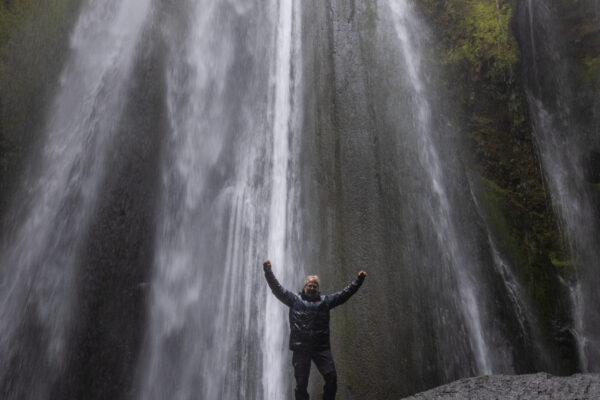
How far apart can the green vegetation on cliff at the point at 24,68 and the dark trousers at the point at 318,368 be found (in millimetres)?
4163

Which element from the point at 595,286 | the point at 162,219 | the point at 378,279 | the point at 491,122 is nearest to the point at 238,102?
the point at 162,219

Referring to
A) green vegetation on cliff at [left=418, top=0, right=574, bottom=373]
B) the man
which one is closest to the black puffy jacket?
the man

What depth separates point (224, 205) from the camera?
696 cm

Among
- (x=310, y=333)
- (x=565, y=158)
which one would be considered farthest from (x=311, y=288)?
(x=565, y=158)

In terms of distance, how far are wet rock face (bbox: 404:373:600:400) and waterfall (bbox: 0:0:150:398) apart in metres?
4.21

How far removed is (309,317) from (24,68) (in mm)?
5085

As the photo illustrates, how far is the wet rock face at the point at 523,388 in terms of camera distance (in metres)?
3.88

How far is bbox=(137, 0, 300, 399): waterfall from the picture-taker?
19.6 ft

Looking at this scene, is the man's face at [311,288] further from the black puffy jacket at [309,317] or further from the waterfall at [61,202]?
the waterfall at [61,202]

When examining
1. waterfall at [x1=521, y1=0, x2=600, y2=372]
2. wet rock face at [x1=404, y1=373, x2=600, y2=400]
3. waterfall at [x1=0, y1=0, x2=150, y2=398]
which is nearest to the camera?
wet rock face at [x1=404, y1=373, x2=600, y2=400]

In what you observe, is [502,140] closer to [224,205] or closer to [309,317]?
[224,205]

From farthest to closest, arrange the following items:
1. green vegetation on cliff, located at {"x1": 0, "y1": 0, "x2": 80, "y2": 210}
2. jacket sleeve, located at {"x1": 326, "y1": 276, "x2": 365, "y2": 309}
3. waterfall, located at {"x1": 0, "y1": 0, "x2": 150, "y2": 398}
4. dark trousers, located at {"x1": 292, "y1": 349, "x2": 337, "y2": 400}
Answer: green vegetation on cliff, located at {"x1": 0, "y1": 0, "x2": 80, "y2": 210}, waterfall, located at {"x1": 0, "y1": 0, "x2": 150, "y2": 398}, jacket sleeve, located at {"x1": 326, "y1": 276, "x2": 365, "y2": 309}, dark trousers, located at {"x1": 292, "y1": 349, "x2": 337, "y2": 400}

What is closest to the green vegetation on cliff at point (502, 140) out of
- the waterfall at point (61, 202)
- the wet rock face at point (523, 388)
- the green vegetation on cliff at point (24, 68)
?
the wet rock face at point (523, 388)

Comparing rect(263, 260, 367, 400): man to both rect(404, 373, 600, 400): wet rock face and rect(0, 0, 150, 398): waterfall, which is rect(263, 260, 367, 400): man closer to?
rect(404, 373, 600, 400): wet rock face
